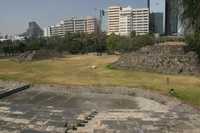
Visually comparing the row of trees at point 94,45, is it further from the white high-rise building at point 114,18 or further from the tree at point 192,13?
the white high-rise building at point 114,18

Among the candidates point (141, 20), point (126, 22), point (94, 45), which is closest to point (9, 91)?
point (94, 45)

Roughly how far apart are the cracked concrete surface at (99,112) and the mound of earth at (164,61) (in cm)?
1044

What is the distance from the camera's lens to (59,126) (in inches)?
506

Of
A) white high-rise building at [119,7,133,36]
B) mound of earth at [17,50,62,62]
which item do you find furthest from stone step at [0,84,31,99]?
white high-rise building at [119,7,133,36]

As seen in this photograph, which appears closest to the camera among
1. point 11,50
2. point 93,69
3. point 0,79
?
point 0,79

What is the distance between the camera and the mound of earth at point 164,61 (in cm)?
3005

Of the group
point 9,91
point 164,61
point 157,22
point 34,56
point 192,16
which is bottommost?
point 9,91

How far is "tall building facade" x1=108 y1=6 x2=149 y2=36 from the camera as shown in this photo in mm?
129125

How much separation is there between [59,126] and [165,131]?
14.1 feet

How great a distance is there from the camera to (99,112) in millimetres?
Result: 16047

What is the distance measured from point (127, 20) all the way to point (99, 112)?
122m

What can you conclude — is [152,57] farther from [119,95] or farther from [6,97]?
[6,97]

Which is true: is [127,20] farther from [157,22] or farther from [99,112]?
[99,112]

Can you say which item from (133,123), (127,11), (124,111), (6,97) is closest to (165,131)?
(133,123)
